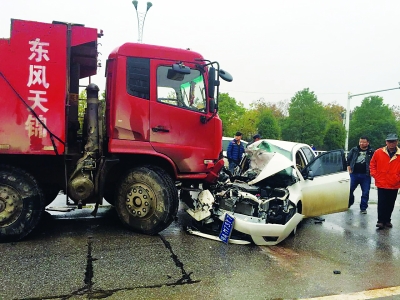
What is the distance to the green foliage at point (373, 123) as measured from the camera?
3241 cm

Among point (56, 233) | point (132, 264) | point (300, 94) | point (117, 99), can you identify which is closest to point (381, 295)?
point (132, 264)

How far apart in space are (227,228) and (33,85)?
333 centimetres

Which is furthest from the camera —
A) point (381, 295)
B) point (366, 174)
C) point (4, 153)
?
point (366, 174)

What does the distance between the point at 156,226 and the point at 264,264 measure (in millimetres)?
1703

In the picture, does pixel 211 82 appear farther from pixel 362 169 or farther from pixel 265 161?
pixel 362 169

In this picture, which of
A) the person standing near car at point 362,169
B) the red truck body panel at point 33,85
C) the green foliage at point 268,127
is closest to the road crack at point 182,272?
the red truck body panel at point 33,85

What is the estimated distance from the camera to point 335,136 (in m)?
30.6

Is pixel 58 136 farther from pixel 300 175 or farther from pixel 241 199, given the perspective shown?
pixel 300 175

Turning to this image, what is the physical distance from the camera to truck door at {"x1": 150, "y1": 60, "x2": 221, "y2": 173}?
17.5ft

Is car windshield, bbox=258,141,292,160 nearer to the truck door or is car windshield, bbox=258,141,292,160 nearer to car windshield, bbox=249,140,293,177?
car windshield, bbox=249,140,293,177

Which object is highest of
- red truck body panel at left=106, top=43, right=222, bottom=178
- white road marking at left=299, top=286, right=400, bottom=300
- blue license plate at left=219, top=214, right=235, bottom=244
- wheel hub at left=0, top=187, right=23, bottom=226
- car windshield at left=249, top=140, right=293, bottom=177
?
red truck body panel at left=106, top=43, right=222, bottom=178

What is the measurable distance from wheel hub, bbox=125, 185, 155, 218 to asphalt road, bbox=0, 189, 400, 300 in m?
0.38

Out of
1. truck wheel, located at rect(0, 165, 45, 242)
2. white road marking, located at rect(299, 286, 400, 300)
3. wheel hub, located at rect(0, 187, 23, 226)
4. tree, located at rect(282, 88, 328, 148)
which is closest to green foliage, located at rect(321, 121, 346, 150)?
tree, located at rect(282, 88, 328, 148)

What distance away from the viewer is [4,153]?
4719mm
